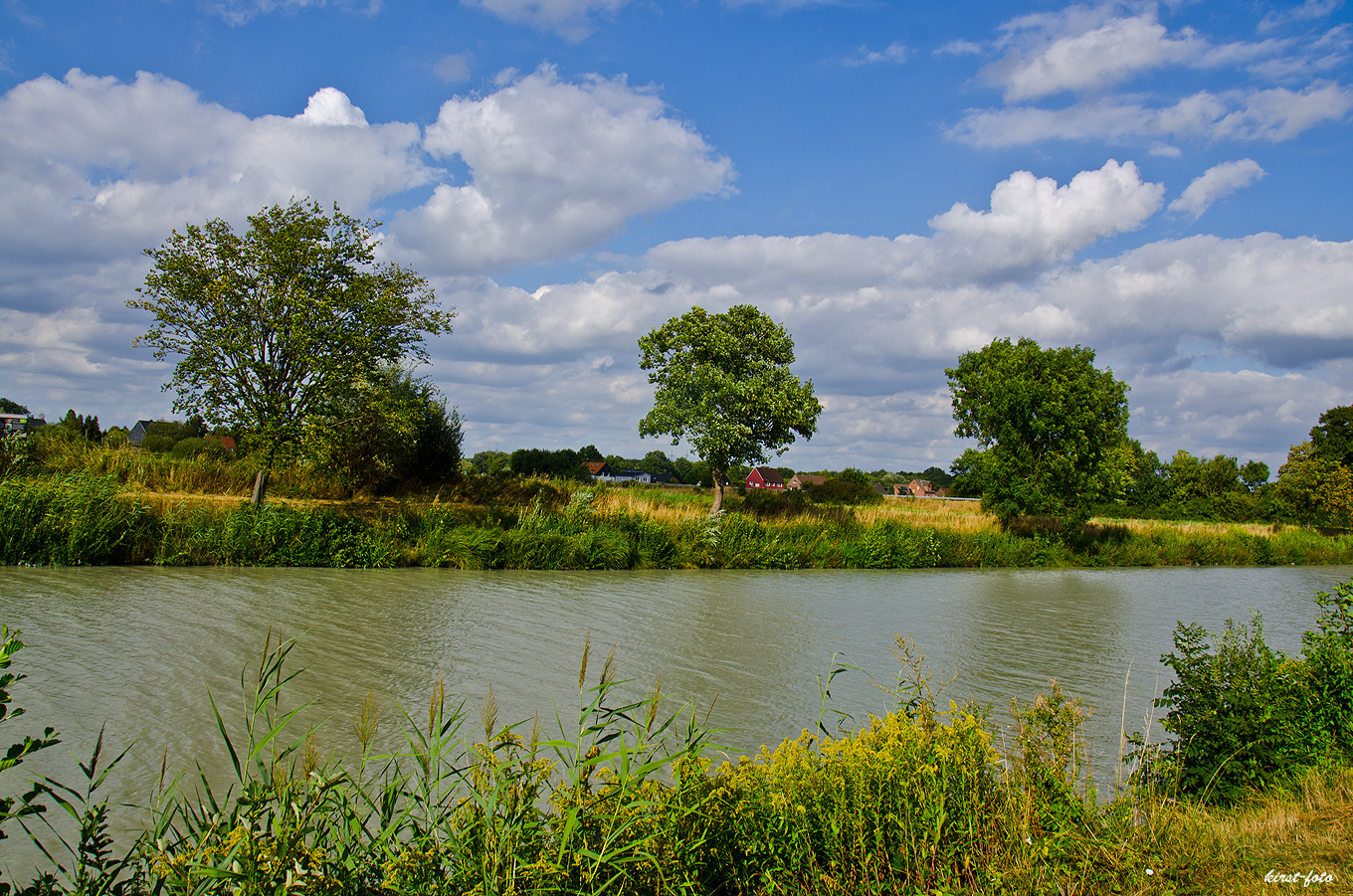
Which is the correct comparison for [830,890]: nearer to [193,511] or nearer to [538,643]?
[538,643]

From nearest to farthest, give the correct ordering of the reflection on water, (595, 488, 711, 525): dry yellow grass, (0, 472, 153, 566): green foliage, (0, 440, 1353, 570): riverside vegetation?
the reflection on water → (0, 472, 153, 566): green foliage → (0, 440, 1353, 570): riverside vegetation → (595, 488, 711, 525): dry yellow grass

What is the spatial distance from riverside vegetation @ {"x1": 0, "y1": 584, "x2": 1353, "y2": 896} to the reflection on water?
71cm

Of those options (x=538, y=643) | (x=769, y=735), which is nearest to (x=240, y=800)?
(x=769, y=735)

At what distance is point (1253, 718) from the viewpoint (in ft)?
16.9

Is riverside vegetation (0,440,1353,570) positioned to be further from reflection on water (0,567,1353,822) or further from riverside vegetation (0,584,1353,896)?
riverside vegetation (0,584,1353,896)

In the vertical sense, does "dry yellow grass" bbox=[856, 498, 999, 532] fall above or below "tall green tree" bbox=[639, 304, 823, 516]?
below

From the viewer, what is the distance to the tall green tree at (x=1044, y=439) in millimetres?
32281

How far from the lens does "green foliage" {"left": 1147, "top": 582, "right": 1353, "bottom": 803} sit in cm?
499

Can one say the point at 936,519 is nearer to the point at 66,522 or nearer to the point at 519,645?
the point at 519,645

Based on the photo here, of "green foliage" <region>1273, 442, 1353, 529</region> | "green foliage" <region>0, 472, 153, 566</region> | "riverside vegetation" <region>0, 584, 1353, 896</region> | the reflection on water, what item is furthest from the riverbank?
"green foliage" <region>1273, 442, 1353, 529</region>

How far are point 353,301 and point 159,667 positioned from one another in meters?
10.2

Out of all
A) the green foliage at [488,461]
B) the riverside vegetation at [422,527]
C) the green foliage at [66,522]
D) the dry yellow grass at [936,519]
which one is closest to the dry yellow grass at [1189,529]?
the riverside vegetation at [422,527]

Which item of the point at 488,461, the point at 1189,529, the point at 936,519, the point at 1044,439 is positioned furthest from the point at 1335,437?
the point at 488,461

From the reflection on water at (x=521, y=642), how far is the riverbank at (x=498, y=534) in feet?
2.97
